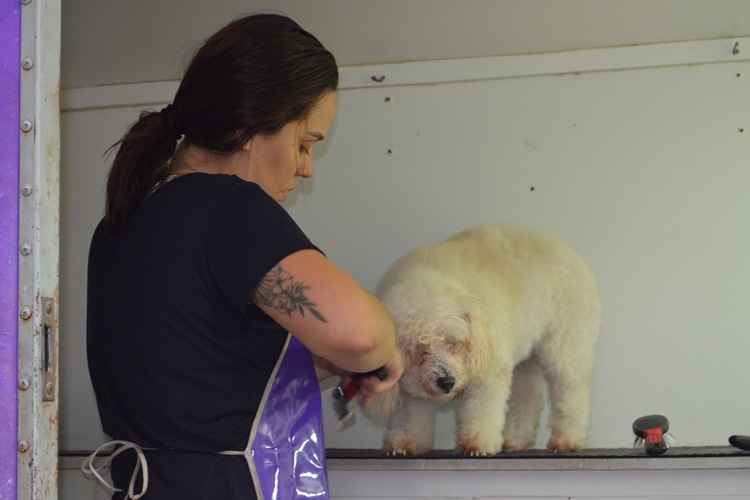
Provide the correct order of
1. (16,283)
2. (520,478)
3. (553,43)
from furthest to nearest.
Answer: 1. (553,43)
2. (520,478)
3. (16,283)

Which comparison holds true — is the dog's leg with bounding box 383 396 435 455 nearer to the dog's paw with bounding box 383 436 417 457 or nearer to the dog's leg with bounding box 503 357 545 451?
the dog's paw with bounding box 383 436 417 457

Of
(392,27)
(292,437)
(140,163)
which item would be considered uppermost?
(392,27)

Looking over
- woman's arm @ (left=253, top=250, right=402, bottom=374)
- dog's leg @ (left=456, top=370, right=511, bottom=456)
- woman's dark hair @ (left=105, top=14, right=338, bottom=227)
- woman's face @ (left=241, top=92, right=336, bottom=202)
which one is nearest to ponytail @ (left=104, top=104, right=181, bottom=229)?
woman's dark hair @ (left=105, top=14, right=338, bottom=227)

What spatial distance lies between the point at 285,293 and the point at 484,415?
1.54 meters

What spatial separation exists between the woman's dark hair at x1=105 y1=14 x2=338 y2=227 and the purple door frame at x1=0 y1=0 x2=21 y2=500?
139 millimetres

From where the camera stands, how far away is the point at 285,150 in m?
1.47

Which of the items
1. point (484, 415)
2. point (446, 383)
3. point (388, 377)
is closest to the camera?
point (388, 377)


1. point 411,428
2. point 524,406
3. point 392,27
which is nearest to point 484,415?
point 411,428

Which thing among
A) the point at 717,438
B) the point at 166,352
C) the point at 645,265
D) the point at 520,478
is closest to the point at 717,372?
the point at 717,438

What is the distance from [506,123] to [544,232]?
0.36 meters

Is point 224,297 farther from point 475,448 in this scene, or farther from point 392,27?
point 392,27

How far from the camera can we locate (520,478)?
2.37 metres

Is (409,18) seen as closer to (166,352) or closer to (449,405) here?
(449,405)

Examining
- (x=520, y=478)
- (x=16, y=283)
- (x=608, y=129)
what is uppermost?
(x=608, y=129)
